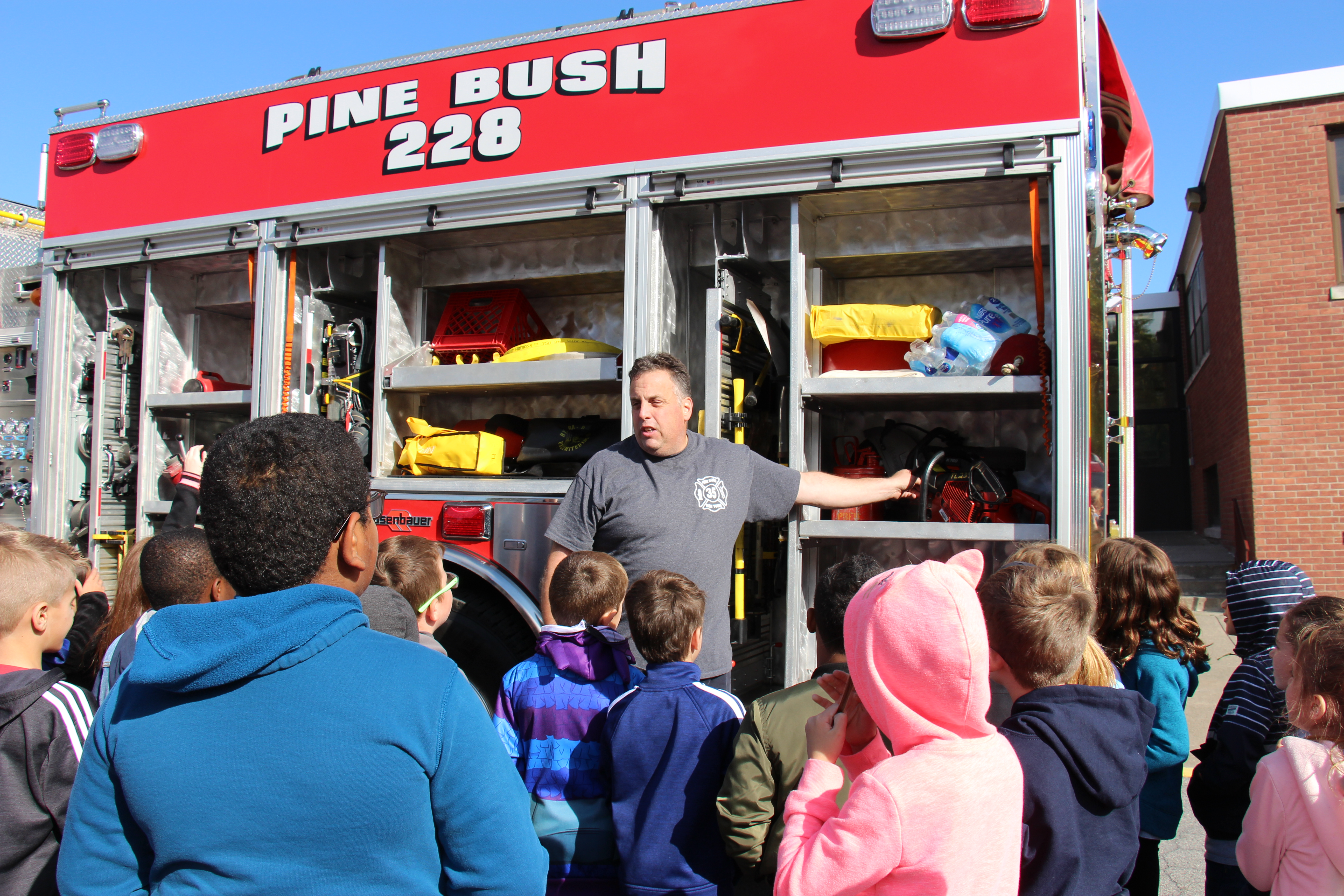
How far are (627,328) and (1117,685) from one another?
216 centimetres

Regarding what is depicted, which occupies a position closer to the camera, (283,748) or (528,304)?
(283,748)

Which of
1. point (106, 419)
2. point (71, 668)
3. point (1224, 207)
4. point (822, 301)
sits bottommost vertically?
point (71, 668)

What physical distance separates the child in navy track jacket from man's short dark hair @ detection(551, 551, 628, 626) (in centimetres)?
26

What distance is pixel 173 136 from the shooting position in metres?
4.48

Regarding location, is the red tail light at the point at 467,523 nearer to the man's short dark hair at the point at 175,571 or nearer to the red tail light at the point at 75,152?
the man's short dark hair at the point at 175,571

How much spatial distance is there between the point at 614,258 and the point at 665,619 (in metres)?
2.65

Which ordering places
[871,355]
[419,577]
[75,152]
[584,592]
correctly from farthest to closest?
[75,152]
[871,355]
[419,577]
[584,592]

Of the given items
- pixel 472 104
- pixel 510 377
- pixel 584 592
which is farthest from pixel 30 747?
pixel 472 104

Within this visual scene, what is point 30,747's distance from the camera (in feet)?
5.20

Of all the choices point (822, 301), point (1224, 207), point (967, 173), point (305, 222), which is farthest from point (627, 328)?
point (1224, 207)

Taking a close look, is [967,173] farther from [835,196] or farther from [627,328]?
[627,328]

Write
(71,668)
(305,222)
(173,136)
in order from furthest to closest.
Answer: (173,136)
(305,222)
(71,668)

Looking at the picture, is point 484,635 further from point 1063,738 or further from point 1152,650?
point 1063,738

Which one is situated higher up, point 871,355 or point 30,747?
point 871,355
